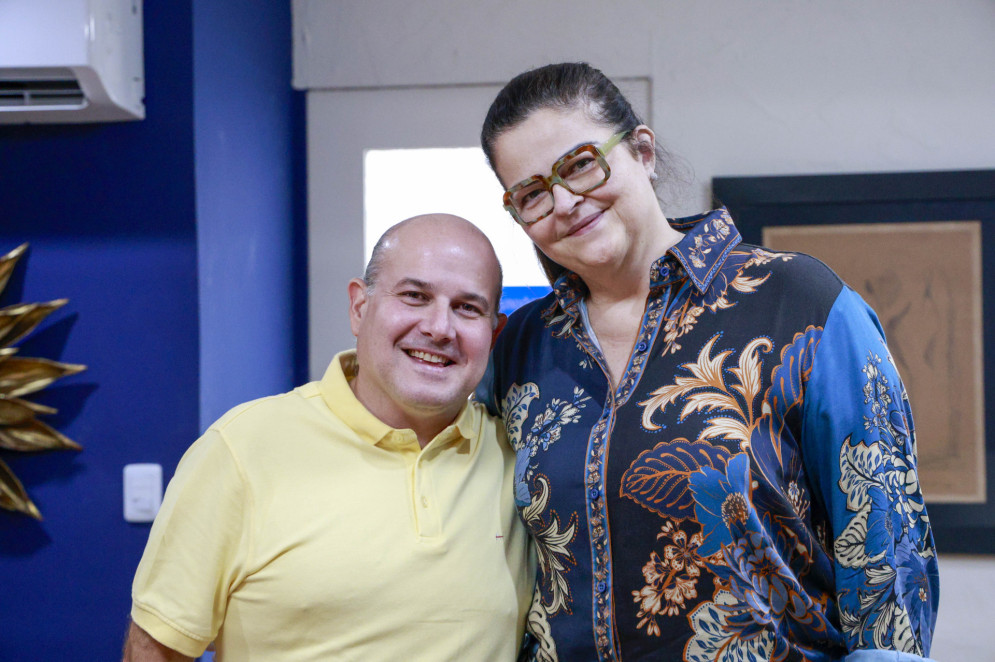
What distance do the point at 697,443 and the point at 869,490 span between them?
0.23 meters

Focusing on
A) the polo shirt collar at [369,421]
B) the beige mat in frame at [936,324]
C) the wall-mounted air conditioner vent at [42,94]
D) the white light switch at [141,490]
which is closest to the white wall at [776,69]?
the beige mat in frame at [936,324]

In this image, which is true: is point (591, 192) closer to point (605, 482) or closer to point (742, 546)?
point (605, 482)

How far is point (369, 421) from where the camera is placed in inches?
48.7

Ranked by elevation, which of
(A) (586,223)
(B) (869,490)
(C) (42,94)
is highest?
(C) (42,94)

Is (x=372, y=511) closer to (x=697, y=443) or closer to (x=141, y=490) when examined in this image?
(x=697, y=443)

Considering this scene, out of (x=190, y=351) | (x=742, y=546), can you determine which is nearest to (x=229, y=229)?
(x=190, y=351)

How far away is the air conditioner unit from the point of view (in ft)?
4.87

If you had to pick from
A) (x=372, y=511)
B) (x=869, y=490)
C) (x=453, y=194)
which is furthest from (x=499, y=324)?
(x=453, y=194)

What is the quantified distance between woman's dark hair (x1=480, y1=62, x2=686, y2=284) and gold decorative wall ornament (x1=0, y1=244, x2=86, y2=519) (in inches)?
44.7

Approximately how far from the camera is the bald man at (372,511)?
1115 millimetres

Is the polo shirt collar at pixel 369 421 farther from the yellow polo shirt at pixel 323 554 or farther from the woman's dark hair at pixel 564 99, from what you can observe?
the woman's dark hair at pixel 564 99

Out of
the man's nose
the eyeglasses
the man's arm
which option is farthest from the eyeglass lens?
the man's arm

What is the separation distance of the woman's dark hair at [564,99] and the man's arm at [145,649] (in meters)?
0.92

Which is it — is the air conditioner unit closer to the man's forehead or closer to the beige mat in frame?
the man's forehead
